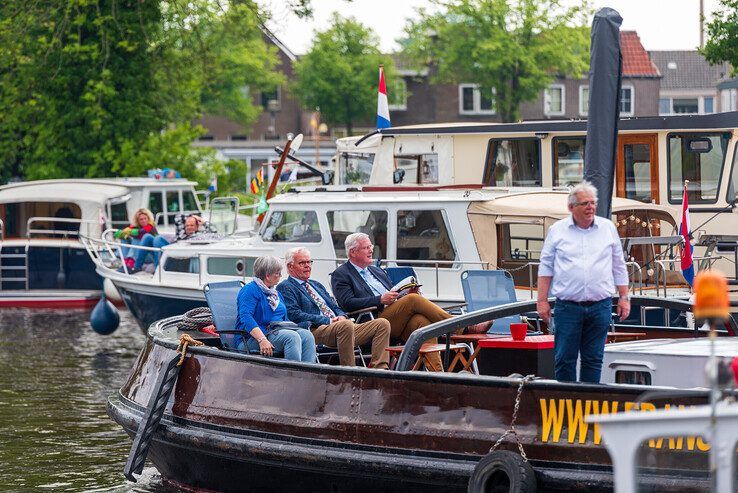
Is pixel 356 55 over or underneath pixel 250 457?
over

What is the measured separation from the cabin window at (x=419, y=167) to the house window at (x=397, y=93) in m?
45.1

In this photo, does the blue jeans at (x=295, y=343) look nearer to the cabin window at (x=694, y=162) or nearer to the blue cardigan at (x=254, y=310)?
the blue cardigan at (x=254, y=310)

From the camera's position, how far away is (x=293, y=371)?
33.1 feet

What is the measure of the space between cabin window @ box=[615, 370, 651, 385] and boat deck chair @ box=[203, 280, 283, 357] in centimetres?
306

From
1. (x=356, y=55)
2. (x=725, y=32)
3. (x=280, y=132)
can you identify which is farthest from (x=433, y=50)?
(x=725, y=32)

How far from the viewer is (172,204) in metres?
29.4

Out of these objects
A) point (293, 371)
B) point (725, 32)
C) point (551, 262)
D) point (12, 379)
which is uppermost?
point (725, 32)

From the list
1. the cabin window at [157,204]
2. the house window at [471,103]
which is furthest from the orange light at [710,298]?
the house window at [471,103]

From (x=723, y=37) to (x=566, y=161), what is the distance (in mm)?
4837

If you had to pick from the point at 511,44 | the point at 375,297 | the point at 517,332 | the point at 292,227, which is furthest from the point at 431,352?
the point at 511,44

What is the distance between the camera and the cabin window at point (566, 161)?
19875 millimetres

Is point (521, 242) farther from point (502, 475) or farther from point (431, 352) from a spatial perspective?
point (502, 475)

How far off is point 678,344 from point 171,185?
2059 cm

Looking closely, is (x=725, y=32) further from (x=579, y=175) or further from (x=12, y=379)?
(x=12, y=379)
